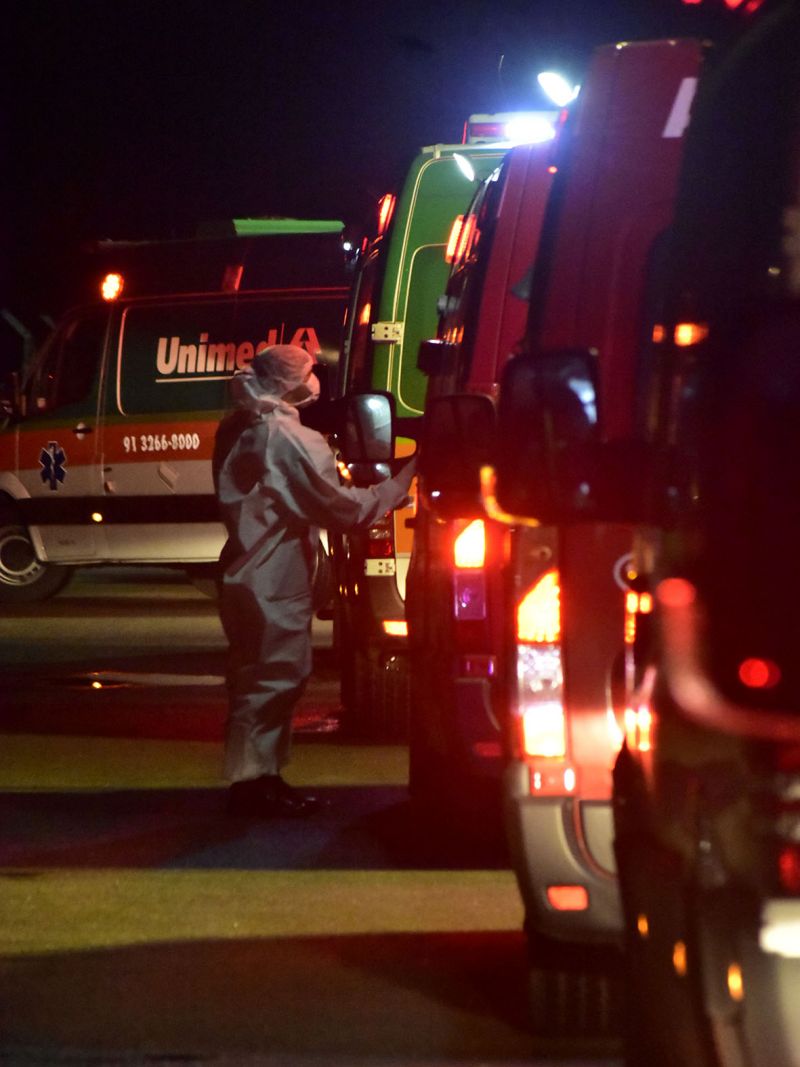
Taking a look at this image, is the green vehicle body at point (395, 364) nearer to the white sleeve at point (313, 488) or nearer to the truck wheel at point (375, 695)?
the truck wheel at point (375, 695)

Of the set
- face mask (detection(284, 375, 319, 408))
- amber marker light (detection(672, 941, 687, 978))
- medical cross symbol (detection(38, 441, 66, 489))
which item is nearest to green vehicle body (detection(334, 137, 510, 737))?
face mask (detection(284, 375, 319, 408))

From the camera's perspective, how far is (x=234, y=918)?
24.1 feet

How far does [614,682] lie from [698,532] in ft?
6.34

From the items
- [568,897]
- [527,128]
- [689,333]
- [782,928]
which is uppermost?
[527,128]

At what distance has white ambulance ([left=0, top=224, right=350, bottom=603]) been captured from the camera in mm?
18609

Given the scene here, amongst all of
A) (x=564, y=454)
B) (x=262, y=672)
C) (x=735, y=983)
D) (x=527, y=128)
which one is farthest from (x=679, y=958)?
(x=527, y=128)

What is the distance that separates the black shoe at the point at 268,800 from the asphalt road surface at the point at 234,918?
9cm

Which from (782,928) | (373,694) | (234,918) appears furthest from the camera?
(373,694)

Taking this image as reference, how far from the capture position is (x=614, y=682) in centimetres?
527

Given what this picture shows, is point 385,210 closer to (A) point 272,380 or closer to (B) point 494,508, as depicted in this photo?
(A) point 272,380

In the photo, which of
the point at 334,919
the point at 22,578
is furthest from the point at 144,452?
the point at 334,919

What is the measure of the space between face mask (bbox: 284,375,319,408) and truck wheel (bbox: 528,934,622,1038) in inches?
155

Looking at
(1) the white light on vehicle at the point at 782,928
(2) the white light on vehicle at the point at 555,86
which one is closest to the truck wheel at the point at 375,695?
(2) the white light on vehicle at the point at 555,86

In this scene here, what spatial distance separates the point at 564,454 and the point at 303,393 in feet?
18.1
